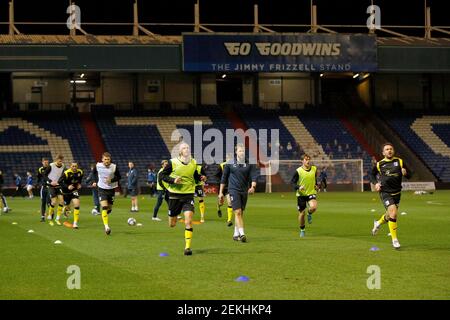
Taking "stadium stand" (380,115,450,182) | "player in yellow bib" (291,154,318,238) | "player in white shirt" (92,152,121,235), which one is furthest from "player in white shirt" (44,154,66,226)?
"stadium stand" (380,115,450,182)

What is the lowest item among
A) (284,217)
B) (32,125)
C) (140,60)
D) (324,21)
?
(284,217)

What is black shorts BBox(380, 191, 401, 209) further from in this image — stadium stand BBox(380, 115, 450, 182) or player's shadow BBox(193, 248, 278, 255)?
stadium stand BBox(380, 115, 450, 182)

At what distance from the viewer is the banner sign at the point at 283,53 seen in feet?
213

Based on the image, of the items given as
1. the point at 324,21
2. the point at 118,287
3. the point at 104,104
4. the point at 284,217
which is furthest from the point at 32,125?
the point at 118,287

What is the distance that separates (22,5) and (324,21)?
90.5 ft

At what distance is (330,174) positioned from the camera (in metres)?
60.8

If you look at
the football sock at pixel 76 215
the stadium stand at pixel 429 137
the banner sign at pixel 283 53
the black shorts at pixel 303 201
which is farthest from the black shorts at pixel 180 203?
the banner sign at pixel 283 53

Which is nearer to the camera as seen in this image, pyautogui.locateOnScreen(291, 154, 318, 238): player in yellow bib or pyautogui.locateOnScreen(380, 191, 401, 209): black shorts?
pyautogui.locateOnScreen(380, 191, 401, 209): black shorts

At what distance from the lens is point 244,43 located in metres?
65.6

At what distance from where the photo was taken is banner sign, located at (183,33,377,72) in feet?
213

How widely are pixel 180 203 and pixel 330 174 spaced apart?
44080 millimetres

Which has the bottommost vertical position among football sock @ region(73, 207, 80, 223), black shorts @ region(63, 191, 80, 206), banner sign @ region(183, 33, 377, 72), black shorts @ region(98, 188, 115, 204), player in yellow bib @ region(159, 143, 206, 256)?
football sock @ region(73, 207, 80, 223)

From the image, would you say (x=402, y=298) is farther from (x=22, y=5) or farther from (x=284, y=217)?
(x=22, y=5)

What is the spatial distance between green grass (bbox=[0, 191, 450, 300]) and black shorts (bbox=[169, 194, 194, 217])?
91 centimetres
